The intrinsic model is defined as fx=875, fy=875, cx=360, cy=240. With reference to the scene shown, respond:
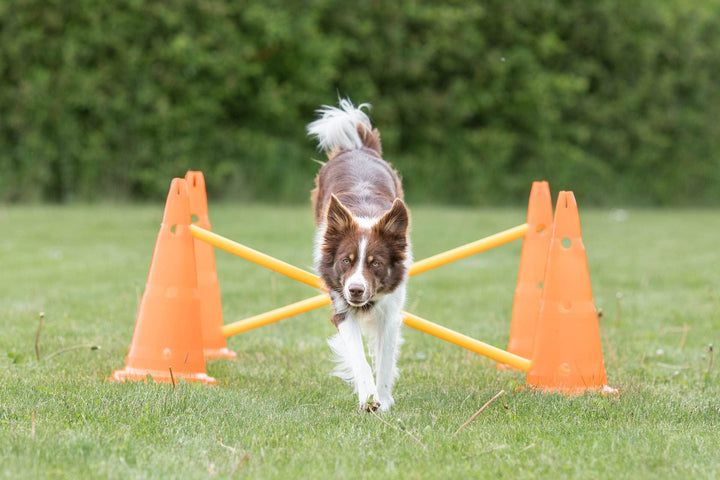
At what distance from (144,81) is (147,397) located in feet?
38.9

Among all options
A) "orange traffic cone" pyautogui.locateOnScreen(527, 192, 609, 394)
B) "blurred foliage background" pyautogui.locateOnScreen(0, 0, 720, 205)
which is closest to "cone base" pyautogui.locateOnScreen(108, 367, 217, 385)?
"orange traffic cone" pyautogui.locateOnScreen(527, 192, 609, 394)

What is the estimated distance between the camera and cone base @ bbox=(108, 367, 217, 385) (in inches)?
185

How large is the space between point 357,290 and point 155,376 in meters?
1.29

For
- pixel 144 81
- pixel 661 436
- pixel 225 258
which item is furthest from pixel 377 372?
pixel 144 81

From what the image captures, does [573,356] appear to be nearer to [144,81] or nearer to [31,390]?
[31,390]

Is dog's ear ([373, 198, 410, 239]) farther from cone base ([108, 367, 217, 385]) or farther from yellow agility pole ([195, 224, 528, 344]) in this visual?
cone base ([108, 367, 217, 385])

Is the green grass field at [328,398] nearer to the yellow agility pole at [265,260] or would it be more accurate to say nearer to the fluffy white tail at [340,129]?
the yellow agility pole at [265,260]

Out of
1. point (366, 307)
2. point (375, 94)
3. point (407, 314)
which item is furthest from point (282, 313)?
point (375, 94)

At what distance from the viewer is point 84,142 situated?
1545 cm

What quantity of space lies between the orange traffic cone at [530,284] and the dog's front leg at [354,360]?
1210 millimetres

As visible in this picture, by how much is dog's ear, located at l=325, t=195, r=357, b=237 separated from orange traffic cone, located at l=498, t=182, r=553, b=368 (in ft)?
4.64

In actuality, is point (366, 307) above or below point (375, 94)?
below

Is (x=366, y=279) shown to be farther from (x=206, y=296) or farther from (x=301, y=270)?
(x=206, y=296)

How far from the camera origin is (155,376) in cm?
471
